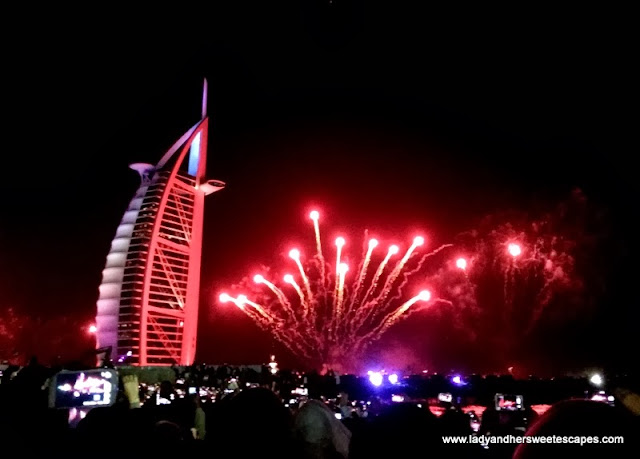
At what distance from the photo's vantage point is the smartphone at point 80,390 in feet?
35.8

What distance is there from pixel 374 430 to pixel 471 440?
8.64 feet

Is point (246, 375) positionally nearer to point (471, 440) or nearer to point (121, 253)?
point (471, 440)

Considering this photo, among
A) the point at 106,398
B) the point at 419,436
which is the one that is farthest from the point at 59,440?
the point at 106,398

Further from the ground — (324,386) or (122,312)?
(122,312)

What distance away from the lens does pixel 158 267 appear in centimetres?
6544

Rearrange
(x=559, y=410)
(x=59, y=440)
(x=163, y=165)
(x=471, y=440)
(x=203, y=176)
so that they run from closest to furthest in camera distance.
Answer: (x=559, y=410), (x=59, y=440), (x=471, y=440), (x=163, y=165), (x=203, y=176)

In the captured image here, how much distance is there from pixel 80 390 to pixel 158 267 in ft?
184

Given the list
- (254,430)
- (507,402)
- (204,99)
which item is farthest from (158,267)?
(254,430)

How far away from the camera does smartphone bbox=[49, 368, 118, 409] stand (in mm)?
10914

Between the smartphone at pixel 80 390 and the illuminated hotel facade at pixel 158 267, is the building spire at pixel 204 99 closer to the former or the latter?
the illuminated hotel facade at pixel 158 267

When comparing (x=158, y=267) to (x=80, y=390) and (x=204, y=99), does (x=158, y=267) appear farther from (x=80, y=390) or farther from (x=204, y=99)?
(x=80, y=390)

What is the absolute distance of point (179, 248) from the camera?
66.1m

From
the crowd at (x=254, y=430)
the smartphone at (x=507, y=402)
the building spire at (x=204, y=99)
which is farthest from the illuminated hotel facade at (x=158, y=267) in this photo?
the crowd at (x=254, y=430)

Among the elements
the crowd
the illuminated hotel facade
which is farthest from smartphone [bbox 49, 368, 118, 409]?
the illuminated hotel facade
